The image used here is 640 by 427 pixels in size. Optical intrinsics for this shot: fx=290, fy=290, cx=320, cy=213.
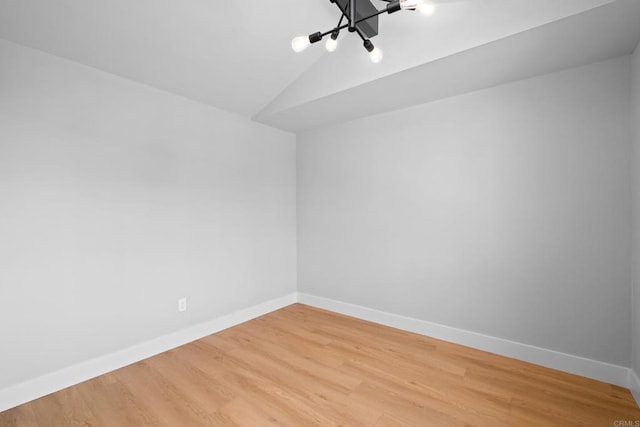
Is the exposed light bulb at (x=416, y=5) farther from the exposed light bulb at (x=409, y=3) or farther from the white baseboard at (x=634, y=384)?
the white baseboard at (x=634, y=384)

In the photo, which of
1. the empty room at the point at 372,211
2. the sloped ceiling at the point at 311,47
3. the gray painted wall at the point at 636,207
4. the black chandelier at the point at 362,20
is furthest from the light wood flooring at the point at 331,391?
the sloped ceiling at the point at 311,47

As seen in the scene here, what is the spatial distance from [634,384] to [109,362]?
12.3 feet

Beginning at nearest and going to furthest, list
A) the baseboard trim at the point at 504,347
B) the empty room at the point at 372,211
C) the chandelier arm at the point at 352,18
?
the chandelier arm at the point at 352,18 < the empty room at the point at 372,211 < the baseboard trim at the point at 504,347

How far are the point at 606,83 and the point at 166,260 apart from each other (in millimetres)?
3791

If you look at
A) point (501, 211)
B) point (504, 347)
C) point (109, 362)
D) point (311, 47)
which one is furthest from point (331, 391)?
point (311, 47)

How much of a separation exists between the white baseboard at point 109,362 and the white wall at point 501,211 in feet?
4.42

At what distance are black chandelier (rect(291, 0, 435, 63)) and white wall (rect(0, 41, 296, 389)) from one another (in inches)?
60.8

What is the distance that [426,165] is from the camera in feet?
9.57

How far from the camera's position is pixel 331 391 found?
201cm

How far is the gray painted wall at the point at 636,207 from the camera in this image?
1.89m

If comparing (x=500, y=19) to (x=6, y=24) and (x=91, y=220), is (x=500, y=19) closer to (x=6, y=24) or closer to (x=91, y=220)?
(x=6, y=24)

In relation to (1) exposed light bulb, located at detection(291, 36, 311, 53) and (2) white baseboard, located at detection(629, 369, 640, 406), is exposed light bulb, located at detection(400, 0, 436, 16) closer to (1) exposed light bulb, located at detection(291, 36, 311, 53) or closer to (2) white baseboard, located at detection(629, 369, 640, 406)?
(1) exposed light bulb, located at detection(291, 36, 311, 53)

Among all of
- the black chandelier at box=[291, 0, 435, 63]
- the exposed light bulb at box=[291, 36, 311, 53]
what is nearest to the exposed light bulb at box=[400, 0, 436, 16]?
the black chandelier at box=[291, 0, 435, 63]

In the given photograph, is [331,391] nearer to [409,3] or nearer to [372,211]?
[372,211]
